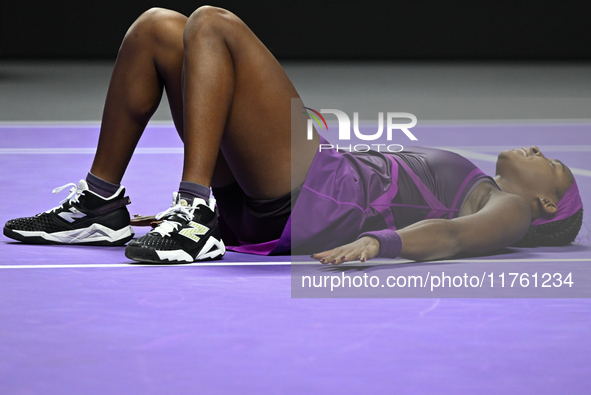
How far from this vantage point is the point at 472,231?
195cm

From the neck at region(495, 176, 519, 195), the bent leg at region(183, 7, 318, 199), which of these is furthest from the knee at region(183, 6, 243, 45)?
the neck at region(495, 176, 519, 195)

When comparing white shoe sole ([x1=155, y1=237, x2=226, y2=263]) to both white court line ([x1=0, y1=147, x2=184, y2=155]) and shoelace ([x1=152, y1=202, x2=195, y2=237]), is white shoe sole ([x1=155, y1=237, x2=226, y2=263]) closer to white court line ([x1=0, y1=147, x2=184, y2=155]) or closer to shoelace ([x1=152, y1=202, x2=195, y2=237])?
shoelace ([x1=152, y1=202, x2=195, y2=237])

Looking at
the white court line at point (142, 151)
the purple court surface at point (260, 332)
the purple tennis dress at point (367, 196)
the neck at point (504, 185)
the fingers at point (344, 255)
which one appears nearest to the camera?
the purple court surface at point (260, 332)

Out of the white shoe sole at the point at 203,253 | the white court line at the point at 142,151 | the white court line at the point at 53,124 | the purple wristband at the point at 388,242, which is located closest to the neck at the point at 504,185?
the purple wristband at the point at 388,242

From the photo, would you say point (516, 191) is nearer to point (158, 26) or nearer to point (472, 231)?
point (472, 231)

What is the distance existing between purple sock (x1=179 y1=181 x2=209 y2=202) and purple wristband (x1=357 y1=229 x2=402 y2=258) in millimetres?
377

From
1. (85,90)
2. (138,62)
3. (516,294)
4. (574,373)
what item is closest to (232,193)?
(138,62)

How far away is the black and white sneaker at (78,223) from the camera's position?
217 cm

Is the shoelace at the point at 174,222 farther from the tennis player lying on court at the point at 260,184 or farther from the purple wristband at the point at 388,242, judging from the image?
the purple wristband at the point at 388,242

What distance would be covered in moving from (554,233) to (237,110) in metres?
0.91

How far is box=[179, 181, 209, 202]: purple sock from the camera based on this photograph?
1.88 meters

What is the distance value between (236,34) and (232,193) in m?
0.42

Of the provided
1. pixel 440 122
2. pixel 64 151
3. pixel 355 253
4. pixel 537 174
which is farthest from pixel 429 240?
pixel 440 122

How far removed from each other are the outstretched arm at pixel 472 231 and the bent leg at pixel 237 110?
0.31m
